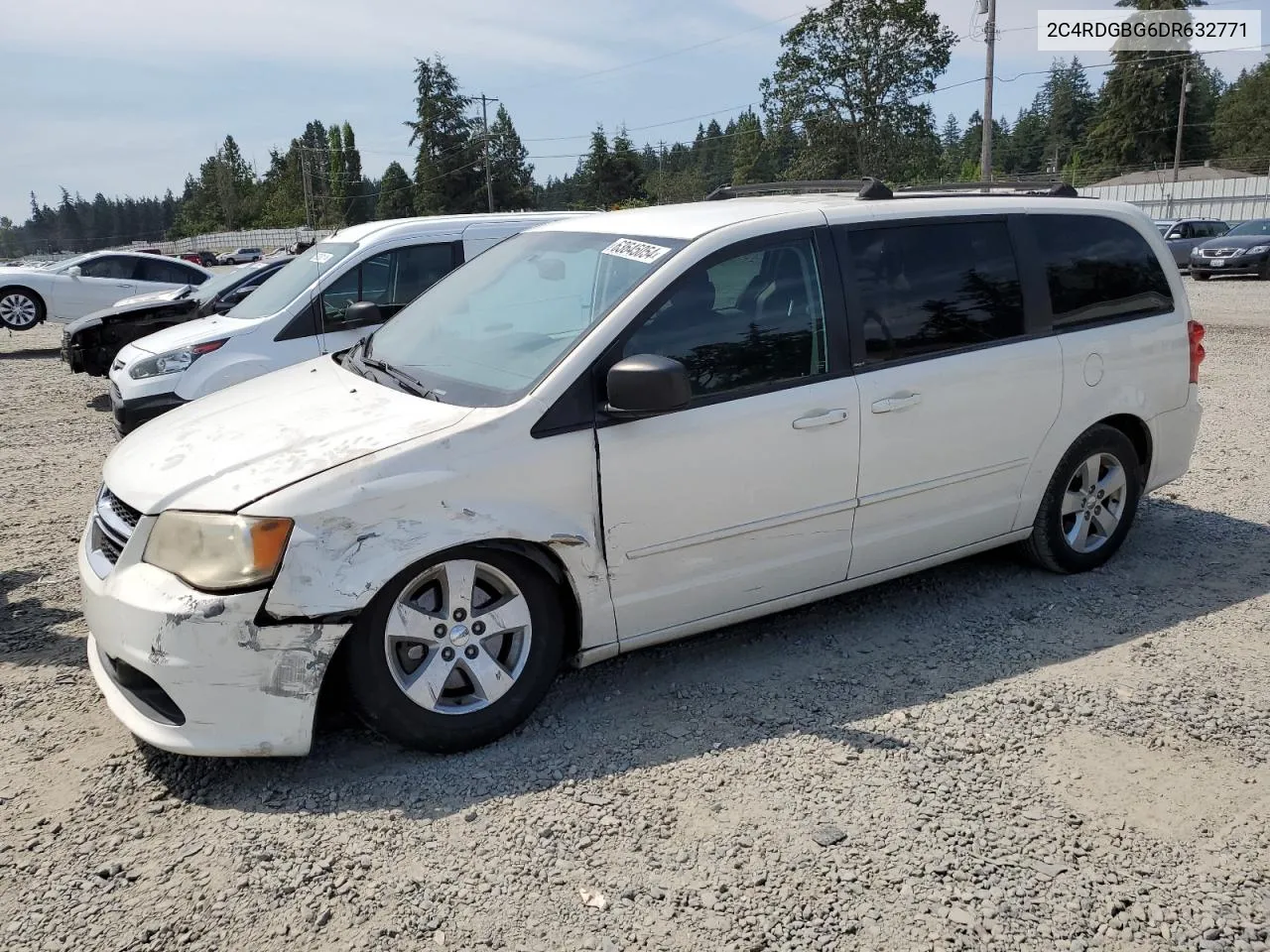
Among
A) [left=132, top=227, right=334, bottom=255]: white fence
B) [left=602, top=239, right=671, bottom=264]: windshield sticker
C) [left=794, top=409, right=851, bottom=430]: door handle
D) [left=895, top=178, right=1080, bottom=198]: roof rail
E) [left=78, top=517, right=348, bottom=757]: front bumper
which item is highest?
[left=132, top=227, right=334, bottom=255]: white fence

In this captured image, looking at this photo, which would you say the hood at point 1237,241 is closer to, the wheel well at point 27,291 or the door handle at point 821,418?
the door handle at point 821,418

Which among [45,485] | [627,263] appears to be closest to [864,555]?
[627,263]

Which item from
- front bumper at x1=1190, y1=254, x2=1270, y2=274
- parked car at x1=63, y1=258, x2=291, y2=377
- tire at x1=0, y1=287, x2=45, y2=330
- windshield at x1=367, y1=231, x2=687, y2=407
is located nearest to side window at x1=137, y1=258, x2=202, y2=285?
tire at x1=0, y1=287, x2=45, y2=330

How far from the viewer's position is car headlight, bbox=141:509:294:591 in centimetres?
301

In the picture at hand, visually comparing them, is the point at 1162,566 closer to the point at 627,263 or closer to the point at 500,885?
the point at 627,263

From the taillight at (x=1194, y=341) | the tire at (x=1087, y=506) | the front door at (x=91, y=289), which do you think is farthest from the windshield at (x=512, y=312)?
the front door at (x=91, y=289)

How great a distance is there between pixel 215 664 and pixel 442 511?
810 mm

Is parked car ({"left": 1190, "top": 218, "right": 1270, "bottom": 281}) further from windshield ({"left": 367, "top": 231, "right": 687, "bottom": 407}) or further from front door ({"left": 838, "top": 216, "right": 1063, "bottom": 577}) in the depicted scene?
windshield ({"left": 367, "top": 231, "right": 687, "bottom": 407})

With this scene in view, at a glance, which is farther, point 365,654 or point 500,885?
point 365,654

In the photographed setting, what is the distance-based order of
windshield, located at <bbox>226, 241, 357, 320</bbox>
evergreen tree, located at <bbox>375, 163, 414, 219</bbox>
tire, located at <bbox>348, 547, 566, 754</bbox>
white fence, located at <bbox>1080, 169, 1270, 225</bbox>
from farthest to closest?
evergreen tree, located at <bbox>375, 163, 414, 219</bbox> → white fence, located at <bbox>1080, 169, 1270, 225</bbox> → windshield, located at <bbox>226, 241, 357, 320</bbox> → tire, located at <bbox>348, 547, 566, 754</bbox>

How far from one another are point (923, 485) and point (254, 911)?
2.91m

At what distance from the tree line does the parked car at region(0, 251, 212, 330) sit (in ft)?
→ 47.3

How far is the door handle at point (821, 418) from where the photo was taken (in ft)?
12.5

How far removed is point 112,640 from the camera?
323cm
